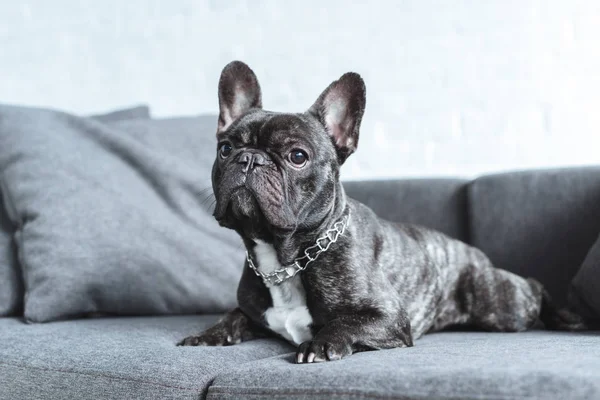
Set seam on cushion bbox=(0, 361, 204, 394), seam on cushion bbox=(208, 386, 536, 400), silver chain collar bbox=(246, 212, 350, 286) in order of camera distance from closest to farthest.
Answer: seam on cushion bbox=(208, 386, 536, 400)
seam on cushion bbox=(0, 361, 204, 394)
silver chain collar bbox=(246, 212, 350, 286)

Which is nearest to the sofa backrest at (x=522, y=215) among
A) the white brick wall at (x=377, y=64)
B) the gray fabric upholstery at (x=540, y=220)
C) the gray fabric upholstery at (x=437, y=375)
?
the gray fabric upholstery at (x=540, y=220)

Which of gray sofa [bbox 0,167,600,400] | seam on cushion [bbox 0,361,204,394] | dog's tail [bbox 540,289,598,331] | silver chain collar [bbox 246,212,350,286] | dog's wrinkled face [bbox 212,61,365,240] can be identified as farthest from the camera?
dog's tail [bbox 540,289,598,331]

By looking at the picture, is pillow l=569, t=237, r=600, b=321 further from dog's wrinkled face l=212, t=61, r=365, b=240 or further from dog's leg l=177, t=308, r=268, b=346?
dog's leg l=177, t=308, r=268, b=346

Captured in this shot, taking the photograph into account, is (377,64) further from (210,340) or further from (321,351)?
(321,351)

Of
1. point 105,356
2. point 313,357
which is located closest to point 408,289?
point 313,357

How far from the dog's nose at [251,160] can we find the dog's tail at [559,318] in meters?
1.14

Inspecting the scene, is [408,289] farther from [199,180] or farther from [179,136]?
[179,136]

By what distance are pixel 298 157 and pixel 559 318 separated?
1061 millimetres

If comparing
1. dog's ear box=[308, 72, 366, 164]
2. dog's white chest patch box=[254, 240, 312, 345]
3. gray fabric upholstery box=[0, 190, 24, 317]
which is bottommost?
gray fabric upholstery box=[0, 190, 24, 317]

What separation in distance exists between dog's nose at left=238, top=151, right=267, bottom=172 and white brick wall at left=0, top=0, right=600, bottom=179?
1.59 meters

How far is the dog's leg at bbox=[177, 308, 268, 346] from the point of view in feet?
6.46

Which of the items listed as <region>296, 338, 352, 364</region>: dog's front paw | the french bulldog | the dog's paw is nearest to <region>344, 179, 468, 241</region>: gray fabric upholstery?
the french bulldog

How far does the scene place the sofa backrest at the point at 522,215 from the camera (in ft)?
8.16

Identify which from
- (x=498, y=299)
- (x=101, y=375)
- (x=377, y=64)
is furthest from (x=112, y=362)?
(x=377, y=64)
